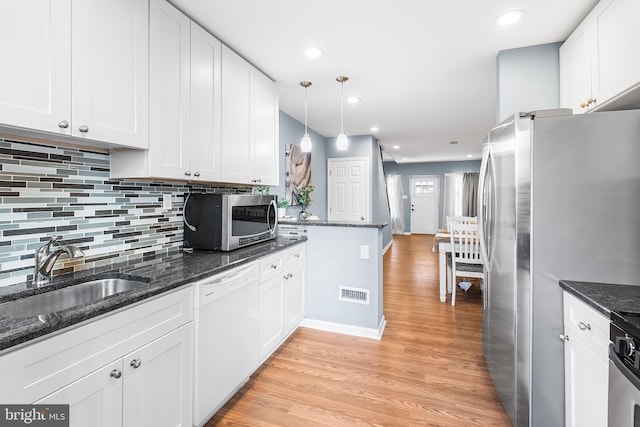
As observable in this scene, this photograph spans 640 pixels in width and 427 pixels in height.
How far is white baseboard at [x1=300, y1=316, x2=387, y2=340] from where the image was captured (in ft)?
9.09

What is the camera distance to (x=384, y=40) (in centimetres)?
219

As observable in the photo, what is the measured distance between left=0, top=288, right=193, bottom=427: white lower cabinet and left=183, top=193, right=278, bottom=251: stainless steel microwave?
0.67 m

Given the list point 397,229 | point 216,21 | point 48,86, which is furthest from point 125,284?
point 397,229

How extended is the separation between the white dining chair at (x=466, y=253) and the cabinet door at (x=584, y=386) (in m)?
2.06

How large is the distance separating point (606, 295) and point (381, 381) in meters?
1.42

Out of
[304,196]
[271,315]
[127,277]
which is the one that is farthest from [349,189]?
[127,277]

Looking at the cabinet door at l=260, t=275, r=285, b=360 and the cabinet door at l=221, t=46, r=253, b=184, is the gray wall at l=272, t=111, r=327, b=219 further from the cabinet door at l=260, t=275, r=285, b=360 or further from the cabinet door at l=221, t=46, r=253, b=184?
the cabinet door at l=260, t=275, r=285, b=360

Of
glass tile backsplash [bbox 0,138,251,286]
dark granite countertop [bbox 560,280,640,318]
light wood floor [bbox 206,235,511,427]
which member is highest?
glass tile backsplash [bbox 0,138,251,286]

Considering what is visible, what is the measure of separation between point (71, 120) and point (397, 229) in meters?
9.58

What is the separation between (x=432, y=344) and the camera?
2645 millimetres

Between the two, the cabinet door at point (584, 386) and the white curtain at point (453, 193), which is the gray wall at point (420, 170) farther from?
the cabinet door at point (584, 386)

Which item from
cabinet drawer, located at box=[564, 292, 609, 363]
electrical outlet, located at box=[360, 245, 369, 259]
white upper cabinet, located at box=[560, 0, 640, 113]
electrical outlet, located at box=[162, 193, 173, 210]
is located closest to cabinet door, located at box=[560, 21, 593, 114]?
white upper cabinet, located at box=[560, 0, 640, 113]

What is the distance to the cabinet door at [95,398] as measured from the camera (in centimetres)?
100

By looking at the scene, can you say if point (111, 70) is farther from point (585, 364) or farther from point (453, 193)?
point (453, 193)
